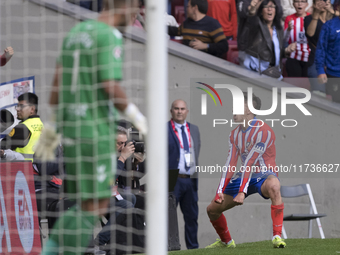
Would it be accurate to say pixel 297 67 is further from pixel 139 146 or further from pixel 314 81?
pixel 139 146

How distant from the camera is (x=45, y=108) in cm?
791

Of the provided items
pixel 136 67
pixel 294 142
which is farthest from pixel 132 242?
pixel 294 142

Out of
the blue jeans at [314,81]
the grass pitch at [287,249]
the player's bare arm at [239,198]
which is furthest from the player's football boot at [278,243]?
the blue jeans at [314,81]

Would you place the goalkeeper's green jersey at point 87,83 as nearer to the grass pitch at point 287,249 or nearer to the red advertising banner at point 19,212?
the red advertising banner at point 19,212

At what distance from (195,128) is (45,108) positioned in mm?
2029

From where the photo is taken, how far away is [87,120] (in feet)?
11.8

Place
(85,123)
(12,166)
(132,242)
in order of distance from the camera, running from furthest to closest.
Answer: (132,242) < (12,166) < (85,123)

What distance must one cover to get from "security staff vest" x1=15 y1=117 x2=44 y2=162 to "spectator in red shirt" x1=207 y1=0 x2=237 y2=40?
130 inches

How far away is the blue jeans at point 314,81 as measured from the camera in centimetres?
854

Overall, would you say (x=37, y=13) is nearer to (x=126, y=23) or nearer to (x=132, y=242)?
(x=132, y=242)

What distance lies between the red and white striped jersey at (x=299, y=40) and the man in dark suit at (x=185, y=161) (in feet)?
5.71

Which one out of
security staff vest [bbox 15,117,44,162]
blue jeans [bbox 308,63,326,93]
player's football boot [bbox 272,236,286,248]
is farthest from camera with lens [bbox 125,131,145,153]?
blue jeans [bbox 308,63,326,93]

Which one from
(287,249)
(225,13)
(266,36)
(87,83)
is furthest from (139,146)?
(87,83)

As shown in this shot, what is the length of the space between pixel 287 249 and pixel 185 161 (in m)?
2.21
